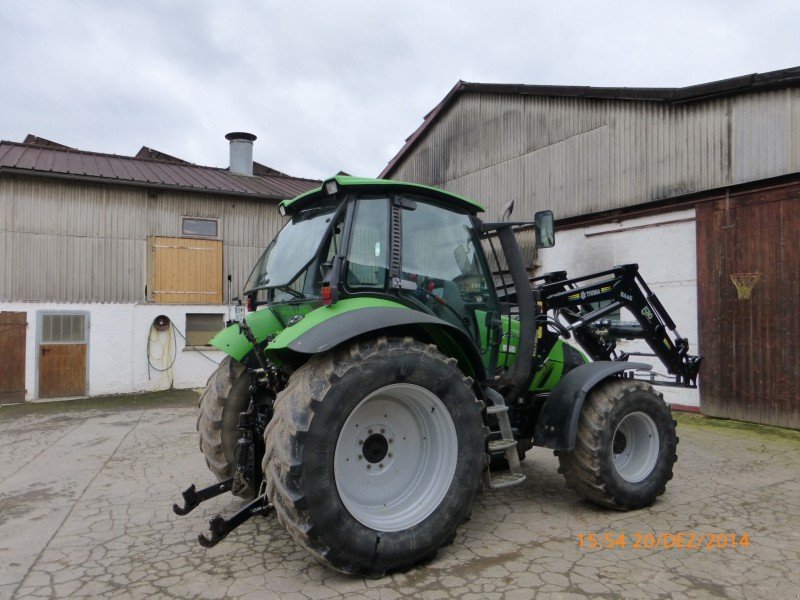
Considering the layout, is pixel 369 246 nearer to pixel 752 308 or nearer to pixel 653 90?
pixel 752 308

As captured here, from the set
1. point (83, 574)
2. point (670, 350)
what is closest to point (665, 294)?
point (670, 350)

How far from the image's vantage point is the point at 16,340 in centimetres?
1171

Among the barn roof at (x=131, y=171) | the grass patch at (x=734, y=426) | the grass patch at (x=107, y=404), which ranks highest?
the barn roof at (x=131, y=171)

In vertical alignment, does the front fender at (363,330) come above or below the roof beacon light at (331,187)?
below

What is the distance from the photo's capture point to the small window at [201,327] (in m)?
13.5

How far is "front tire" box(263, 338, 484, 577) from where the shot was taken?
293 centimetres

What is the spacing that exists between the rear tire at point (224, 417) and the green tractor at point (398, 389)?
1cm

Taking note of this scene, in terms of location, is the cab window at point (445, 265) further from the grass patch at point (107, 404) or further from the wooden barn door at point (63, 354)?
the wooden barn door at point (63, 354)

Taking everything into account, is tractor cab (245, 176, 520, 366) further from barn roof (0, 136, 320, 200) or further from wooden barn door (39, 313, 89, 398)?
barn roof (0, 136, 320, 200)

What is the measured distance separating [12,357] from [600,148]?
12.5 meters

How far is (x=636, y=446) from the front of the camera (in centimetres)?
462

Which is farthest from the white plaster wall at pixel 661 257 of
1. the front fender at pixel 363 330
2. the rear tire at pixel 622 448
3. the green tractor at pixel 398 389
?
the front fender at pixel 363 330

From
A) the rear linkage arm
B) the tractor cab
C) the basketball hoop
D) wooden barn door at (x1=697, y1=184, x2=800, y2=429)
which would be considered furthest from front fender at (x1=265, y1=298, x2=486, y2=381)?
the basketball hoop

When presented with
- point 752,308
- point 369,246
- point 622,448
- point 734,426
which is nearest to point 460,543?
point 622,448
